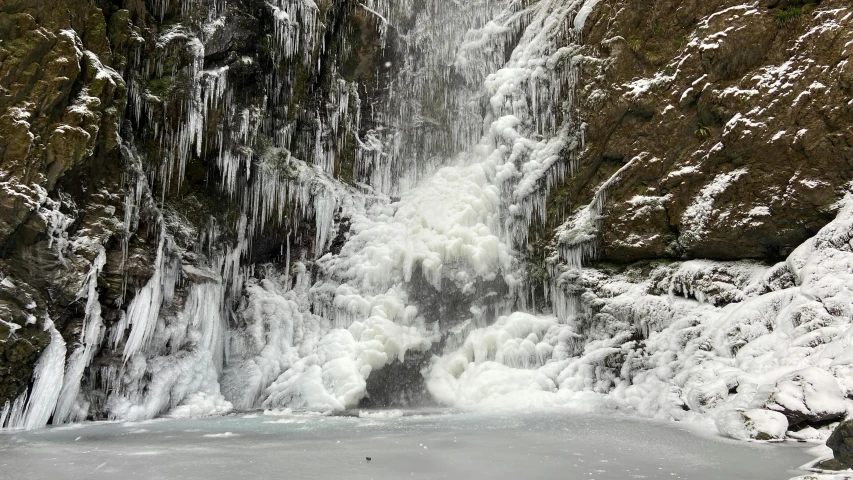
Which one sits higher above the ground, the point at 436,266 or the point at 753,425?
the point at 436,266

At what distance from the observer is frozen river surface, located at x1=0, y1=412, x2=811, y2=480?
416 centimetres

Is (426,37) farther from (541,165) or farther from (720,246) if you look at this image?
(720,246)

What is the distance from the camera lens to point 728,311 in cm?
820

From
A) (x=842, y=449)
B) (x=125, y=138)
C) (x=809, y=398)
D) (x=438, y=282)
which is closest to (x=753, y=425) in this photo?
(x=809, y=398)

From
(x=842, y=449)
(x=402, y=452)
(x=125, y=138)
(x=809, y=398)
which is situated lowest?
(x=402, y=452)

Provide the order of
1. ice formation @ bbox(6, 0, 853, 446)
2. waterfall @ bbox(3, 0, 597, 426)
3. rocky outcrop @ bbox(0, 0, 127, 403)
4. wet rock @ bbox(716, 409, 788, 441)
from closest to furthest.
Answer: wet rock @ bbox(716, 409, 788, 441), rocky outcrop @ bbox(0, 0, 127, 403), ice formation @ bbox(6, 0, 853, 446), waterfall @ bbox(3, 0, 597, 426)

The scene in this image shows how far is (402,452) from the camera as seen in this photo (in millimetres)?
4977

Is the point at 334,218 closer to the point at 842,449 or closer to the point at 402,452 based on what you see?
the point at 402,452

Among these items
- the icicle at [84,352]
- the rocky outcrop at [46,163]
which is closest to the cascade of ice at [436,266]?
Result: the icicle at [84,352]

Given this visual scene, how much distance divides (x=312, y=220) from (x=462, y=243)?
3447mm

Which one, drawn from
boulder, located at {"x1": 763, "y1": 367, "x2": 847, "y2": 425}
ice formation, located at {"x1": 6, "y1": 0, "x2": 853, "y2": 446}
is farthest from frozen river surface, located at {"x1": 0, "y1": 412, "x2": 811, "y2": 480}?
ice formation, located at {"x1": 6, "y1": 0, "x2": 853, "y2": 446}

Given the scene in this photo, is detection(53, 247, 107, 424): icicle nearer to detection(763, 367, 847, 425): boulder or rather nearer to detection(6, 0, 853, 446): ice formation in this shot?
detection(6, 0, 853, 446): ice formation

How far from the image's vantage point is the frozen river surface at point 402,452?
13.6 feet

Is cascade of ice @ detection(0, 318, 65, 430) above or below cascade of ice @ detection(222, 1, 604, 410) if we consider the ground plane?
below
